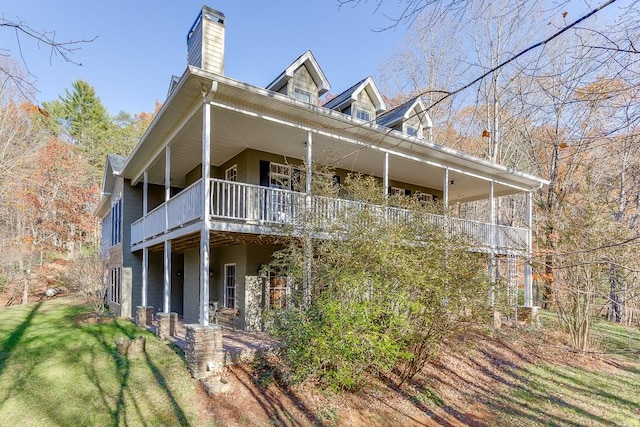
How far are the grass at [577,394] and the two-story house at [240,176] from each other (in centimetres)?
296

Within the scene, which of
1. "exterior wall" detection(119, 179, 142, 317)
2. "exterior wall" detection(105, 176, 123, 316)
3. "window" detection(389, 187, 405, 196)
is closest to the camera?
"exterior wall" detection(119, 179, 142, 317)

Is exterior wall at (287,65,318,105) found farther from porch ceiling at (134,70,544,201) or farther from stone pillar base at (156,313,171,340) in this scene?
stone pillar base at (156,313,171,340)

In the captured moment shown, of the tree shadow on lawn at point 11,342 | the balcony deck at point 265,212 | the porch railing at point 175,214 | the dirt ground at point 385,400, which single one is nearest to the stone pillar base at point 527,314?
the dirt ground at point 385,400

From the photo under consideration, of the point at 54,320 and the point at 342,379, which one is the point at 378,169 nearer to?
the point at 342,379

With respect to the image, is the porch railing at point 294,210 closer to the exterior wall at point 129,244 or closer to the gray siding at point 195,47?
the gray siding at point 195,47

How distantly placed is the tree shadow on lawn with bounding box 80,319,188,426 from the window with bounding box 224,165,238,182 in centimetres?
522

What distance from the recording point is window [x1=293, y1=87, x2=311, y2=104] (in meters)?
11.8

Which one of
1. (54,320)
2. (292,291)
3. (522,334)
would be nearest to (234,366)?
(292,291)

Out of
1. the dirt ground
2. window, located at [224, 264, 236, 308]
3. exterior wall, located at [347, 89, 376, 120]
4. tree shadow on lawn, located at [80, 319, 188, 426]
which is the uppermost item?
exterior wall, located at [347, 89, 376, 120]

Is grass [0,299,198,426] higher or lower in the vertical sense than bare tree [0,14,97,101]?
lower

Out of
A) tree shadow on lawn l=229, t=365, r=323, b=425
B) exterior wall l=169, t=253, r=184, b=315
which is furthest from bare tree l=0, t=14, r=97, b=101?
exterior wall l=169, t=253, r=184, b=315

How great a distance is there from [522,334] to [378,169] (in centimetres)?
710

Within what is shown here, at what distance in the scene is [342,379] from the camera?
626 cm

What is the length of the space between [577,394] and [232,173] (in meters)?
10.8
